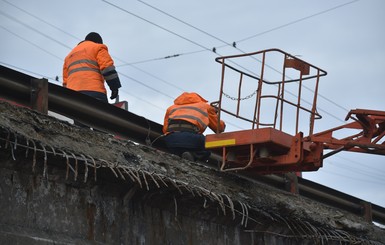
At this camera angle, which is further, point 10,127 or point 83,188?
point 83,188

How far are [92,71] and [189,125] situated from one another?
1.57m

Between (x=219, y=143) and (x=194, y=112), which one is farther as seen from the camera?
(x=194, y=112)

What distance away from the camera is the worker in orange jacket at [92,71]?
11203mm

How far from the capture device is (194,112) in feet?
36.1

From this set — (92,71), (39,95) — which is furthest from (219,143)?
(39,95)

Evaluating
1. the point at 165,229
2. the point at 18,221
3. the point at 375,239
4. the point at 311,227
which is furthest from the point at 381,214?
the point at 18,221

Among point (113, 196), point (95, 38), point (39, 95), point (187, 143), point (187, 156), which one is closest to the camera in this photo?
point (113, 196)

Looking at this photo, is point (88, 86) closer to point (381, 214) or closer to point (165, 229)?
point (165, 229)

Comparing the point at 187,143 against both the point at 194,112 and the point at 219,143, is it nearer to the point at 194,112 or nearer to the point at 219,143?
the point at 194,112

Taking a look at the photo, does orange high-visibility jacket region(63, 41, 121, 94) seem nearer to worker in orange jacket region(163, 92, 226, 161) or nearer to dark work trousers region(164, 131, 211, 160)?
worker in orange jacket region(163, 92, 226, 161)

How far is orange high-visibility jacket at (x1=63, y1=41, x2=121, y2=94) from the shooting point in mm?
11203

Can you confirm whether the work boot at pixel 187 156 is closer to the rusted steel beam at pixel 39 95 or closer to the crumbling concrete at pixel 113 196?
the crumbling concrete at pixel 113 196

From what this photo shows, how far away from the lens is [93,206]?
7910 millimetres

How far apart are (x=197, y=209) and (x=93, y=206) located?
5.01 ft
